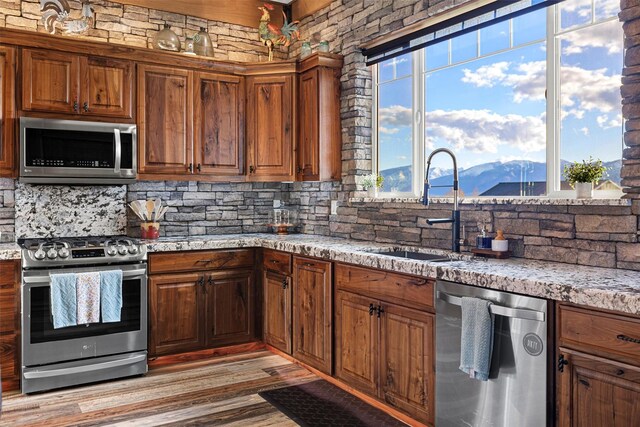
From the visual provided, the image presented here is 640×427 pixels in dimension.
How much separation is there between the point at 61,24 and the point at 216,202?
1848 millimetres

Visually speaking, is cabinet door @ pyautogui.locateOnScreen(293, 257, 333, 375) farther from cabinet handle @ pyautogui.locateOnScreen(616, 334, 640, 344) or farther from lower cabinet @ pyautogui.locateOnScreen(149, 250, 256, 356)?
cabinet handle @ pyautogui.locateOnScreen(616, 334, 640, 344)

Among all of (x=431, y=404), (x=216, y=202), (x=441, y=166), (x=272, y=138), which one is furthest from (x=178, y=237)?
(x=431, y=404)

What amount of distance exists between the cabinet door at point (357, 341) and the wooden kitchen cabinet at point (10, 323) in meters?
2.04

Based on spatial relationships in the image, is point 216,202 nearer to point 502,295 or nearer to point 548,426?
point 502,295

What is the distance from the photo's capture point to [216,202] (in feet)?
16.0

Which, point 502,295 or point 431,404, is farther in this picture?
point 431,404

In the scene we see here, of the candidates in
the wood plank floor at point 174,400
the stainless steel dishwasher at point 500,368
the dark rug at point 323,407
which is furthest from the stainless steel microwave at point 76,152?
the stainless steel dishwasher at point 500,368

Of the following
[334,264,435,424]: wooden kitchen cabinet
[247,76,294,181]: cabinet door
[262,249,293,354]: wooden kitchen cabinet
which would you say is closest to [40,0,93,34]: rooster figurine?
[247,76,294,181]: cabinet door

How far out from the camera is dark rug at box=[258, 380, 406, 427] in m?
3.00

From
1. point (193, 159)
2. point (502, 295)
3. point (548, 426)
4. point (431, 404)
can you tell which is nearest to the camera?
point (548, 426)

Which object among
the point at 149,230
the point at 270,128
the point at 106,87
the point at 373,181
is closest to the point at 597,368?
the point at 373,181

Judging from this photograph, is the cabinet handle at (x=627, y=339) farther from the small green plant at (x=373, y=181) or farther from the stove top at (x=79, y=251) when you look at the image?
the stove top at (x=79, y=251)

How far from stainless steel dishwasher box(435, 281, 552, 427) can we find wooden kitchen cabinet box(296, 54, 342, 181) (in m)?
1.92

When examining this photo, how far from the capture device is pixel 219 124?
14.8 ft
